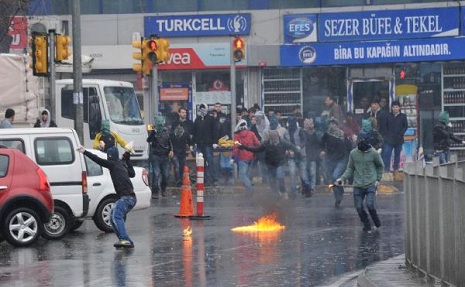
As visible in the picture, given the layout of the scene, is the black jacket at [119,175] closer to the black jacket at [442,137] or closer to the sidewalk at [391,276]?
the sidewalk at [391,276]

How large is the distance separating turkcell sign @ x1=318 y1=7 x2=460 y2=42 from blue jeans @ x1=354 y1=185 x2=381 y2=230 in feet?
64.1

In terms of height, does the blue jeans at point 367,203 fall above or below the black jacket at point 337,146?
below

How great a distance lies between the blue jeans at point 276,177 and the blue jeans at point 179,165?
147 inches

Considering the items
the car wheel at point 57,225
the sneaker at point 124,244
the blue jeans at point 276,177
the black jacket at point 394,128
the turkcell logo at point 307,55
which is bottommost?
the sneaker at point 124,244

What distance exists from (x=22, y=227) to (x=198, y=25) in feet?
77.0

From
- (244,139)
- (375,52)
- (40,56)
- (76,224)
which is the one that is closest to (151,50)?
(244,139)

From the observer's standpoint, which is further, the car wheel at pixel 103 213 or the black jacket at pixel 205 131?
the black jacket at pixel 205 131

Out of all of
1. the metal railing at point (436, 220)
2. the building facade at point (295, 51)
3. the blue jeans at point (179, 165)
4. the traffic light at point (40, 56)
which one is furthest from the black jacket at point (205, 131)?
the metal railing at point (436, 220)

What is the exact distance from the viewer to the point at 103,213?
2022 centimetres

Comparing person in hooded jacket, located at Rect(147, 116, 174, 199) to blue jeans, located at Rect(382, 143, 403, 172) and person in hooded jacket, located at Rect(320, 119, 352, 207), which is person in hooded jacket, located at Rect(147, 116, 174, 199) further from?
blue jeans, located at Rect(382, 143, 403, 172)

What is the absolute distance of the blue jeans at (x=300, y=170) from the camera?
91.3 ft

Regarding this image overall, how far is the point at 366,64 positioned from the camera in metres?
39.2

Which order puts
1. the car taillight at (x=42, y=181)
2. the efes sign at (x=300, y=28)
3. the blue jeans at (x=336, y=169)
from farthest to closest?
the efes sign at (x=300, y=28)
the blue jeans at (x=336, y=169)
the car taillight at (x=42, y=181)

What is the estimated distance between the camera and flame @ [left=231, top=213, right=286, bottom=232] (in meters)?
20.5
